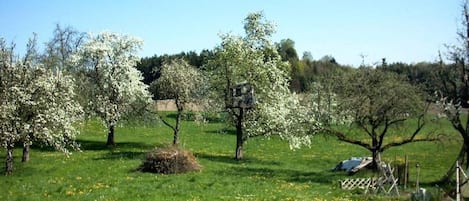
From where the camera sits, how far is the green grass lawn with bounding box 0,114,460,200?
2303cm

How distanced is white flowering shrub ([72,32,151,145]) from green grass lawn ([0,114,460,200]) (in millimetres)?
3506

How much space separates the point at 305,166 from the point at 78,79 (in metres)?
21.9

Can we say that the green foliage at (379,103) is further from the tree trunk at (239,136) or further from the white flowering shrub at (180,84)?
the white flowering shrub at (180,84)

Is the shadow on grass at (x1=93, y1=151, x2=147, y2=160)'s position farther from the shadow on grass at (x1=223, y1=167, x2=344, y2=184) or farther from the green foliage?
the green foliage

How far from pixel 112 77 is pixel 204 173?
18.9m

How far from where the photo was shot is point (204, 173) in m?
31.1

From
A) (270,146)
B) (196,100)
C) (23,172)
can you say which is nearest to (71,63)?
(196,100)

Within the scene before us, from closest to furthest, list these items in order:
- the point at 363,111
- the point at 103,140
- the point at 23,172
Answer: the point at 23,172 → the point at 363,111 → the point at 103,140

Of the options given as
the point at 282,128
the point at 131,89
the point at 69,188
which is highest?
the point at 131,89

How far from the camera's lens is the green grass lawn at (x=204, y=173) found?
907 inches

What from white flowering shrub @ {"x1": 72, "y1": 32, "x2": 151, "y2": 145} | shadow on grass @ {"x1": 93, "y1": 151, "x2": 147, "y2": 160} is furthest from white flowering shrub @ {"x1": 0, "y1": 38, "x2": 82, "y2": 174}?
white flowering shrub @ {"x1": 72, "y1": 32, "x2": 151, "y2": 145}

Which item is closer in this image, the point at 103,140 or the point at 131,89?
the point at 131,89

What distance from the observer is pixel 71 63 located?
4688cm

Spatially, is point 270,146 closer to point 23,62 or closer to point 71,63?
point 71,63
